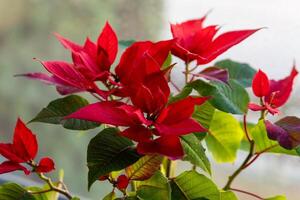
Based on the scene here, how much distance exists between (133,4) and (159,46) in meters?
0.80

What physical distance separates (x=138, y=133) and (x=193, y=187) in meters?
0.13

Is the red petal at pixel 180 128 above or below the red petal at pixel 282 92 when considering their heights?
above

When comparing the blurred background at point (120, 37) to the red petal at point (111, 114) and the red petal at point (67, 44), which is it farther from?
the red petal at point (111, 114)

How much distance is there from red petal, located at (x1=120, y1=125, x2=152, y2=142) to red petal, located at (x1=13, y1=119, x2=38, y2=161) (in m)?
0.19

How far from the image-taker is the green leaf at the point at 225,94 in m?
0.64

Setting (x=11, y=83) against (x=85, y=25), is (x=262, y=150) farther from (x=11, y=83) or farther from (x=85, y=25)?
(x=11, y=83)

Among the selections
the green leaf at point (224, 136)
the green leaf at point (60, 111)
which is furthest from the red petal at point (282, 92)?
the green leaf at point (60, 111)

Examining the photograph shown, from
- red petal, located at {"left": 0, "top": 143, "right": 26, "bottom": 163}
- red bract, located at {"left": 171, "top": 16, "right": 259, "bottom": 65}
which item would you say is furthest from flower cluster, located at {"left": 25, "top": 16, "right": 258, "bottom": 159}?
red petal, located at {"left": 0, "top": 143, "right": 26, "bottom": 163}

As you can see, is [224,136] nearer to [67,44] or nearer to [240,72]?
[240,72]

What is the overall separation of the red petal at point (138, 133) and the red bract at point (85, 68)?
0.25 ft

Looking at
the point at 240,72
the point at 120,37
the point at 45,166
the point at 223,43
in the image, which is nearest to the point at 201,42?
the point at 223,43

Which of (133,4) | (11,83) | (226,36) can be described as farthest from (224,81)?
(11,83)

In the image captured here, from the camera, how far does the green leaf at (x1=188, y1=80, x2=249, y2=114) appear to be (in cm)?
64

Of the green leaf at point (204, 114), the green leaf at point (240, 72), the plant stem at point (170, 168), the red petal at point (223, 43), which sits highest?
the red petal at point (223, 43)
